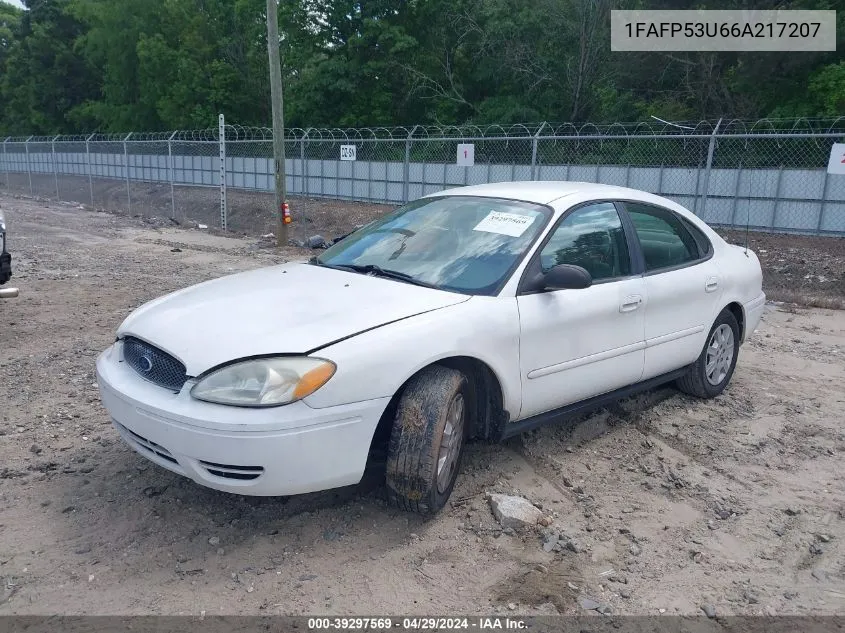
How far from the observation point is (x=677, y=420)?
4.88 metres

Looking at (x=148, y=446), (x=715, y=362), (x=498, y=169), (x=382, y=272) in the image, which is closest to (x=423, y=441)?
(x=382, y=272)

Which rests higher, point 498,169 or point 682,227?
point 682,227

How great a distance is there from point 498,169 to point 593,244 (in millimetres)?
14308

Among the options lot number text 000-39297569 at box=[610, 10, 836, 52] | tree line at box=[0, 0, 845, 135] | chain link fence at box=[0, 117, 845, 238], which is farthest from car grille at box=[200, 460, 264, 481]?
lot number text 000-39297569 at box=[610, 10, 836, 52]

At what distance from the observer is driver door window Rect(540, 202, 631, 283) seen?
403 centimetres

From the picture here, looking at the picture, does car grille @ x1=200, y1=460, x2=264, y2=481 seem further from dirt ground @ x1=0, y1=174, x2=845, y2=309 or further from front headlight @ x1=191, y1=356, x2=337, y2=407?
dirt ground @ x1=0, y1=174, x2=845, y2=309

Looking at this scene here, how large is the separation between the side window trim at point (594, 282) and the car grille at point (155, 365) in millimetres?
1717

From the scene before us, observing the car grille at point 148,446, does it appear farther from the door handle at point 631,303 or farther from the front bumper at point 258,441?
the door handle at point 631,303

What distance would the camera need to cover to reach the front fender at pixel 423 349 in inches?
119

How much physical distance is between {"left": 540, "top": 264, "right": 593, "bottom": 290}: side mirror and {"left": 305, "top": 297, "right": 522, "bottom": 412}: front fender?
24cm

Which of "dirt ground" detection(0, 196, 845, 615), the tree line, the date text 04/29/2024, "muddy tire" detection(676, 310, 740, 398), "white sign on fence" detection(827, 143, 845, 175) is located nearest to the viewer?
the date text 04/29/2024

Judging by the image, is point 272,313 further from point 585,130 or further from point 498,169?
point 585,130

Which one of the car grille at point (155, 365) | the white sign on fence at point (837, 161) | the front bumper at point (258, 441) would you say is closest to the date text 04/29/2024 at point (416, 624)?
the front bumper at point (258, 441)

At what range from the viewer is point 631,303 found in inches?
168
